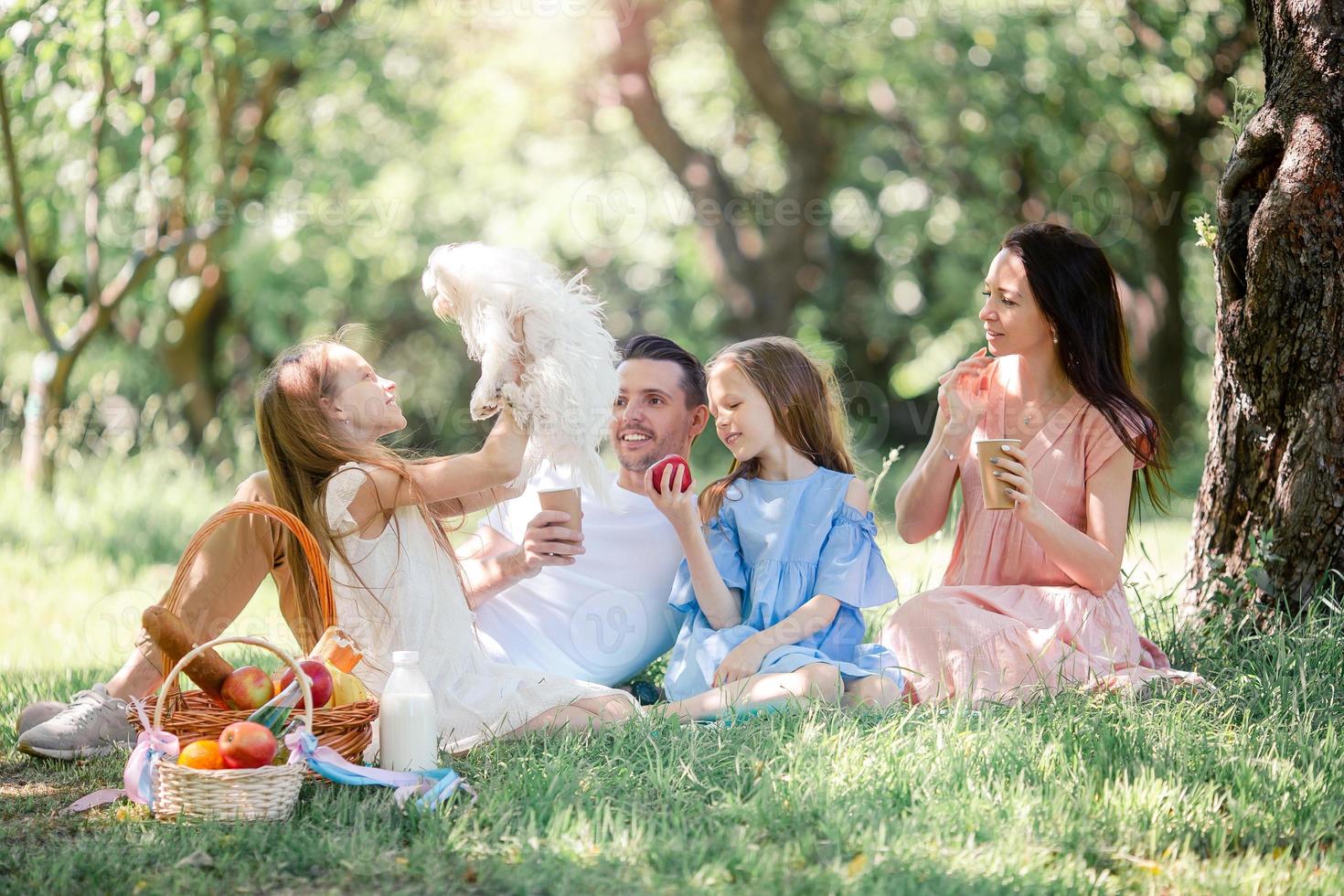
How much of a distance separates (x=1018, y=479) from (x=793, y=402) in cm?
73

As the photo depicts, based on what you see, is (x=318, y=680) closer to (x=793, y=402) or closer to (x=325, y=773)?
(x=325, y=773)

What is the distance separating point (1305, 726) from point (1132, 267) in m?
10.1

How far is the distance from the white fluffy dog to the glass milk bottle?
0.65 meters

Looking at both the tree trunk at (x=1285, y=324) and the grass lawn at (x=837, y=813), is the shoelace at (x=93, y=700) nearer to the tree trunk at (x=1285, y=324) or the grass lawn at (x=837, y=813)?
the grass lawn at (x=837, y=813)

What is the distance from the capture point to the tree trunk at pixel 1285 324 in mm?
3674

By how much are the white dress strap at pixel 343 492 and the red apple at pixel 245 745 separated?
0.63 meters

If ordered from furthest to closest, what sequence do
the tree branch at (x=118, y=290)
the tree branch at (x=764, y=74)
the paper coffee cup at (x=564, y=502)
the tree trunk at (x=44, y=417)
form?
the tree branch at (x=764, y=74)
the tree branch at (x=118, y=290)
the tree trunk at (x=44, y=417)
the paper coffee cup at (x=564, y=502)

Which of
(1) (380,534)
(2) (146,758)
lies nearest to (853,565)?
(1) (380,534)

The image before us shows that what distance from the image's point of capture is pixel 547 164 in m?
16.0

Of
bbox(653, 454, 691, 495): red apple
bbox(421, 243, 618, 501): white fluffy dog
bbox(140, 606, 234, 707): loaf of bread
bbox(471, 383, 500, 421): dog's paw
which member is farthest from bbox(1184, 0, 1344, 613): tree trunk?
bbox(140, 606, 234, 707): loaf of bread

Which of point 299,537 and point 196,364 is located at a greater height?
point 196,364

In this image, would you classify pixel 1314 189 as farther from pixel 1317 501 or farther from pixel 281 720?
pixel 281 720

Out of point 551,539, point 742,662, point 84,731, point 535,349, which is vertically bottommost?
point 84,731

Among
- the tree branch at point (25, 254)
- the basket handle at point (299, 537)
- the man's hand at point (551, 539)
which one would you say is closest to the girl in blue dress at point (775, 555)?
the man's hand at point (551, 539)
